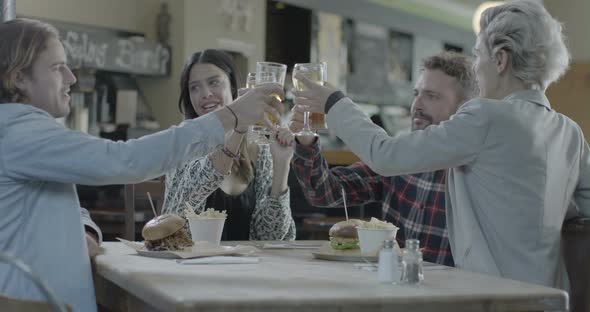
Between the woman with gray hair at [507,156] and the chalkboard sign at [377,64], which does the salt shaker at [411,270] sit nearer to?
the woman with gray hair at [507,156]

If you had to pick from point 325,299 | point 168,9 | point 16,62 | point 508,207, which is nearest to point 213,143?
point 16,62

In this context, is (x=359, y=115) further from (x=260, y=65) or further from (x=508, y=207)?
(x=508, y=207)

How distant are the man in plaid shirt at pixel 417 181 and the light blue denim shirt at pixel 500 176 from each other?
51 centimetres

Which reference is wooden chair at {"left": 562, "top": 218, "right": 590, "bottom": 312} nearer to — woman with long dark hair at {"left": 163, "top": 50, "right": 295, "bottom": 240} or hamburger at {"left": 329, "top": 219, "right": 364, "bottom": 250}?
hamburger at {"left": 329, "top": 219, "right": 364, "bottom": 250}

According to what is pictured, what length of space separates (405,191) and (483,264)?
0.82 meters

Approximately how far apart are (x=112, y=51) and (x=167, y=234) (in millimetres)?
4925

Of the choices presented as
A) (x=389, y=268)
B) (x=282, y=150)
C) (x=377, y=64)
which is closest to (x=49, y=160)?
(x=389, y=268)

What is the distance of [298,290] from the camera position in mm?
1366

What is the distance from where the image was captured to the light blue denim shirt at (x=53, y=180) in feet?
5.32

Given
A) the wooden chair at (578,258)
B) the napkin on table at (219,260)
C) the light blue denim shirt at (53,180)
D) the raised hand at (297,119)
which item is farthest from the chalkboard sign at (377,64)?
the light blue denim shirt at (53,180)

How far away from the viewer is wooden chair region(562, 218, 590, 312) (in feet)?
5.97

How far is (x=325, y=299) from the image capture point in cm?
128

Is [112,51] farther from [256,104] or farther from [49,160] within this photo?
[49,160]

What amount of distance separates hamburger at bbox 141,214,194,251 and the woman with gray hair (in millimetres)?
481
